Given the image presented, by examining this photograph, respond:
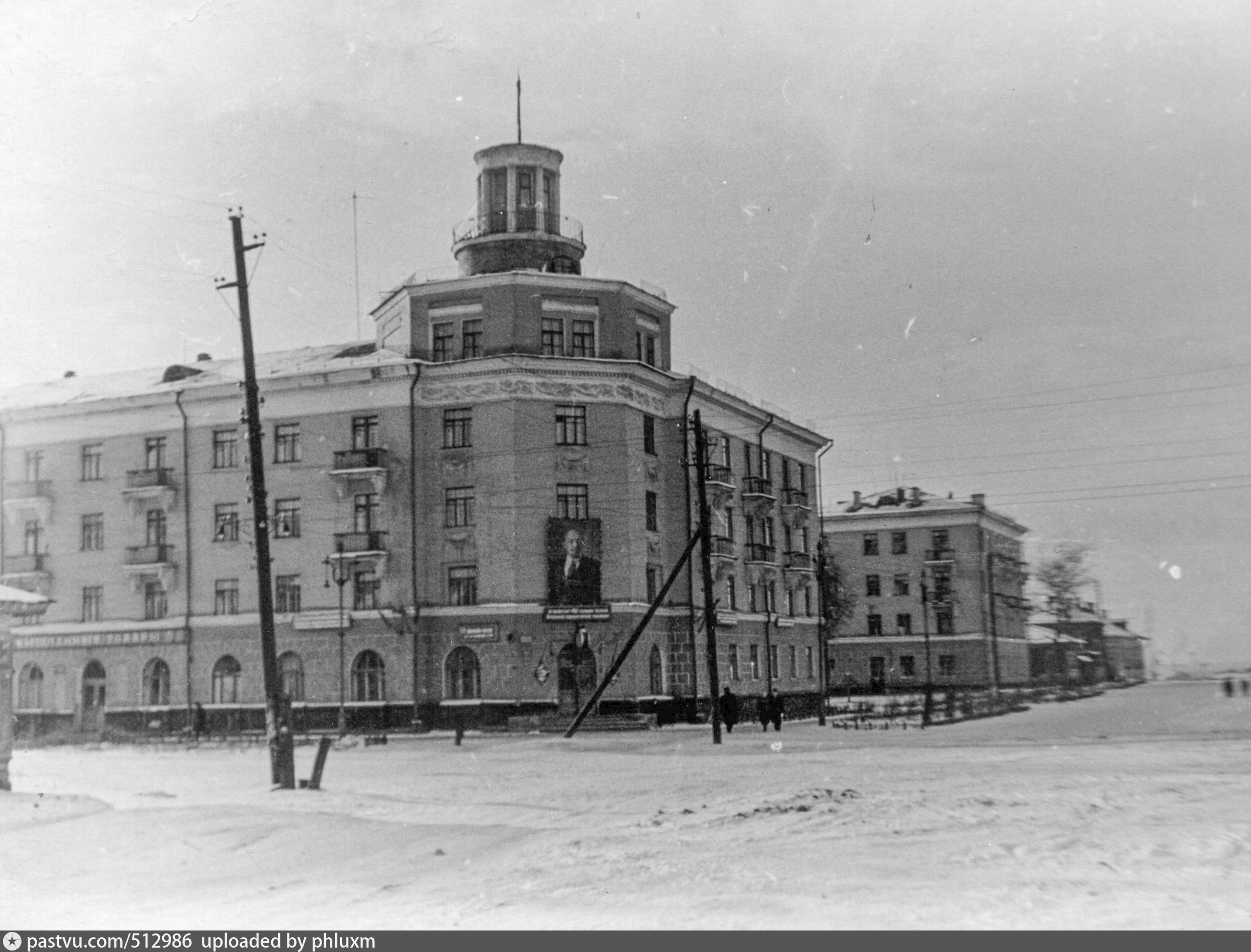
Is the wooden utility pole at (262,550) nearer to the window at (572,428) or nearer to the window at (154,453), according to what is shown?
the window at (154,453)

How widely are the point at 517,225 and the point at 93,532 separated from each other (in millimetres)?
4628

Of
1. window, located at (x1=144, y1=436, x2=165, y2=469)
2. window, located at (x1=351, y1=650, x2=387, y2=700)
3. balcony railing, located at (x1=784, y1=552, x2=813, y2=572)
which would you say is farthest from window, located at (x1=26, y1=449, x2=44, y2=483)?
balcony railing, located at (x1=784, y1=552, x2=813, y2=572)

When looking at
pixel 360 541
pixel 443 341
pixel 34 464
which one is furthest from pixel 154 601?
pixel 443 341

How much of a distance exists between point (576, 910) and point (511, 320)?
600 cm

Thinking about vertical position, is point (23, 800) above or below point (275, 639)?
below

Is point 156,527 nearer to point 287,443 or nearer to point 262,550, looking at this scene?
point 262,550

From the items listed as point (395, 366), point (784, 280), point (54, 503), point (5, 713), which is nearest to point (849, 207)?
point (784, 280)

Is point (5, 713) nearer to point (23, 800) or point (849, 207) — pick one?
point (23, 800)

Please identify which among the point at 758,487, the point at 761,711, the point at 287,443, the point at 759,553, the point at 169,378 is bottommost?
the point at 761,711

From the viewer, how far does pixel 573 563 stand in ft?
38.9

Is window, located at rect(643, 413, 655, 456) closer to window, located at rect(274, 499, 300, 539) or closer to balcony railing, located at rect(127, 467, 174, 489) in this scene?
window, located at rect(274, 499, 300, 539)

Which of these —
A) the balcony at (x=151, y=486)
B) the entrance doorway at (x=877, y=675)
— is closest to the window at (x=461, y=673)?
the balcony at (x=151, y=486)

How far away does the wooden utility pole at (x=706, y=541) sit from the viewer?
11750mm

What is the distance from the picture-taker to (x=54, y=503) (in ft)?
34.5
